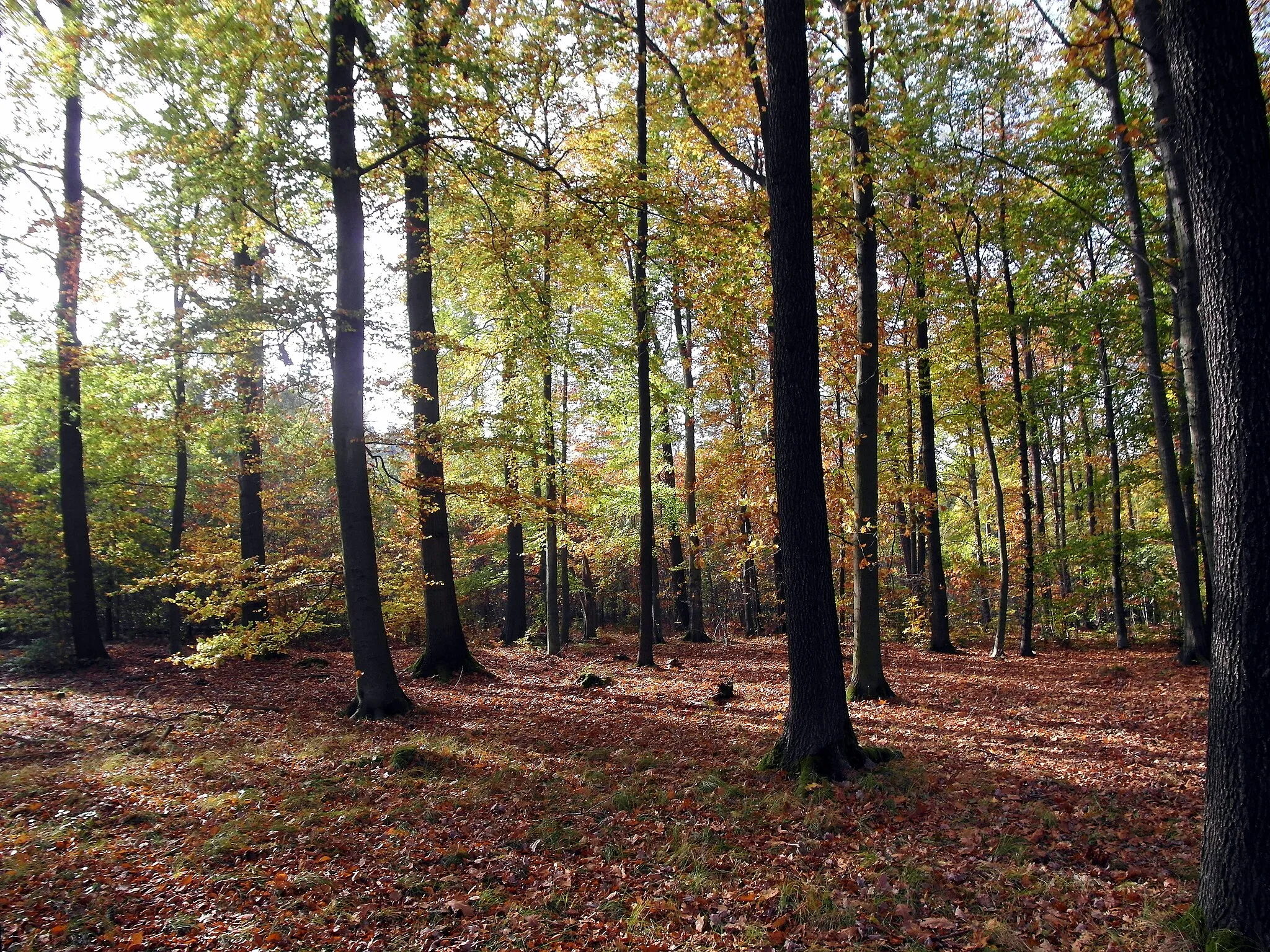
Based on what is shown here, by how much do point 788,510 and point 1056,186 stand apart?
12.8 meters

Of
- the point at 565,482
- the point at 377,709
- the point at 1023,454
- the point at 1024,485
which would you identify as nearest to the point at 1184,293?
the point at 1023,454

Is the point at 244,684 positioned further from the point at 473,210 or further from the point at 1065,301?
the point at 1065,301

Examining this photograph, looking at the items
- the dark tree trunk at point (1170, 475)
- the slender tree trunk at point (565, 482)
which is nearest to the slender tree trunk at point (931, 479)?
the dark tree trunk at point (1170, 475)

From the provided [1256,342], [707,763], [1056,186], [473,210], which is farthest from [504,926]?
[1056,186]

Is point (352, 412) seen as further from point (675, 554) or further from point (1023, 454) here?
point (1023, 454)

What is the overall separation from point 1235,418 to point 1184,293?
9.32 metres

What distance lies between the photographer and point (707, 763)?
277 inches

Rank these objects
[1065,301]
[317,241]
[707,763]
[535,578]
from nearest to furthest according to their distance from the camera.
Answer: [707,763] < [317,241] < [1065,301] < [535,578]

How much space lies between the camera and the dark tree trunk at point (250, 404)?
9.05 metres

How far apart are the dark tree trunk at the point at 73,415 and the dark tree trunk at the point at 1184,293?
18015mm

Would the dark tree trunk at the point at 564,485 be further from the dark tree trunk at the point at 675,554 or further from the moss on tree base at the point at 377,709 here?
the moss on tree base at the point at 377,709

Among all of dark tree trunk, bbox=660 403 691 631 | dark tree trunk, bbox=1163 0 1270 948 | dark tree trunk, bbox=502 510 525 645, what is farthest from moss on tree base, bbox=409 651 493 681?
dark tree trunk, bbox=1163 0 1270 948

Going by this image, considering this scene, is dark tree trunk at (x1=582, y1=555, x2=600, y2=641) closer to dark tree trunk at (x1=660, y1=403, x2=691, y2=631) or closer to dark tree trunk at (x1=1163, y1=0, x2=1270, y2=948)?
dark tree trunk at (x1=660, y1=403, x2=691, y2=631)

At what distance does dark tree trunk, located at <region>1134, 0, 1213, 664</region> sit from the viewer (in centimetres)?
804
